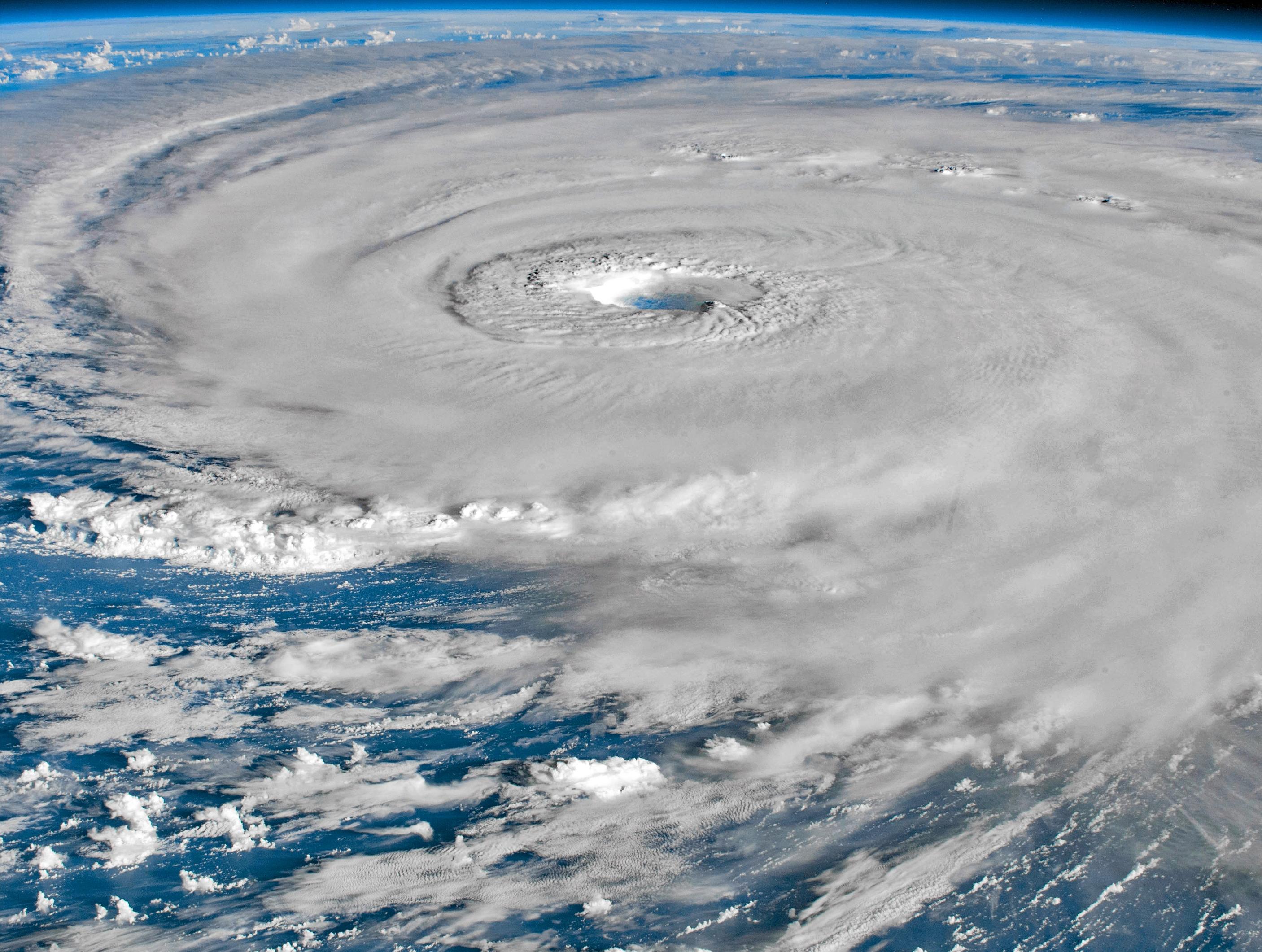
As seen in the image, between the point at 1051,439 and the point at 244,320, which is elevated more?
the point at 244,320

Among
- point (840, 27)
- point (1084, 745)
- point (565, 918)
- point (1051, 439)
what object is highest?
point (840, 27)

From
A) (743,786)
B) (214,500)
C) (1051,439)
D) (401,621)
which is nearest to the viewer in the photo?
(743,786)

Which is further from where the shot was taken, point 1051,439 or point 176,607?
point 1051,439

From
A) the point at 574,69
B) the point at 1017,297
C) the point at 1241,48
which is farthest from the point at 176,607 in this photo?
the point at 1241,48

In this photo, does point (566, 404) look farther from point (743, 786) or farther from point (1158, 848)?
point (1158, 848)

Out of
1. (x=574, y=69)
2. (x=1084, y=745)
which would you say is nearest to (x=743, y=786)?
(x=1084, y=745)

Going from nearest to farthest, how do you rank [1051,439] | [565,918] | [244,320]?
[565,918] → [1051,439] → [244,320]
